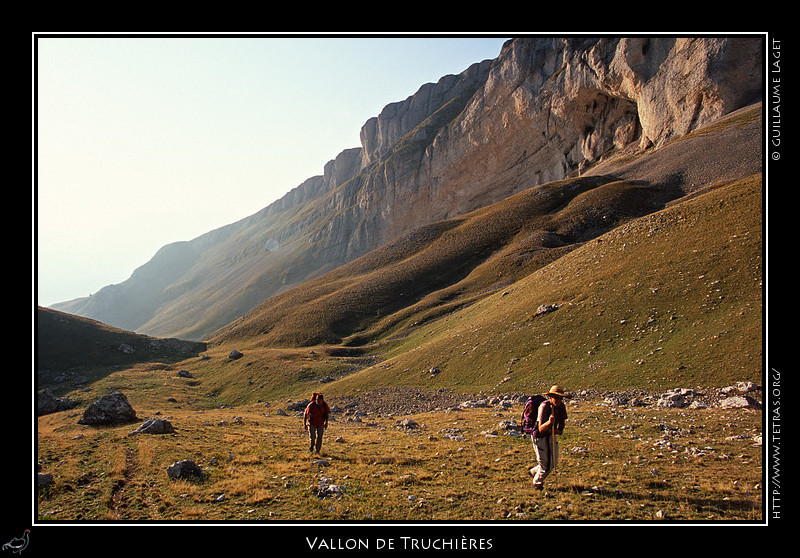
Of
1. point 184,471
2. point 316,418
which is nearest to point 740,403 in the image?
point 316,418

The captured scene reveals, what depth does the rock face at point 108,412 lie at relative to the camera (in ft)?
66.8

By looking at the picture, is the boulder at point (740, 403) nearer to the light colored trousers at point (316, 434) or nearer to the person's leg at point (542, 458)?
the person's leg at point (542, 458)

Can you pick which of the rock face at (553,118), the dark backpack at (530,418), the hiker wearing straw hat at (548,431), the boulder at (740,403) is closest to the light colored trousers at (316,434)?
the dark backpack at (530,418)

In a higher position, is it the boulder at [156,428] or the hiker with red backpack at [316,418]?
the hiker with red backpack at [316,418]

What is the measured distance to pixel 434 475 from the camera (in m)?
11.4

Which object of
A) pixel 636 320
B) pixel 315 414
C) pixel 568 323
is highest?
pixel 636 320

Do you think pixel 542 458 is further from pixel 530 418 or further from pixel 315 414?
pixel 315 414
